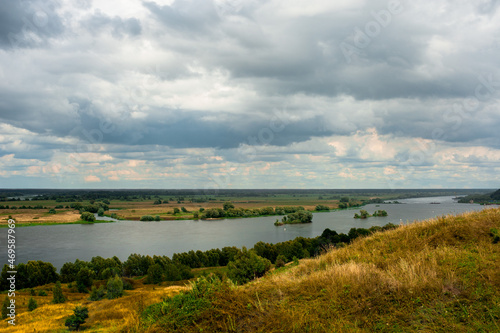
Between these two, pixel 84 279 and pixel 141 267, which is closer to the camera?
pixel 84 279

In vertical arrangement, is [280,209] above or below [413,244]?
below

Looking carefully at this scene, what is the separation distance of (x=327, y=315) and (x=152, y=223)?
373 feet

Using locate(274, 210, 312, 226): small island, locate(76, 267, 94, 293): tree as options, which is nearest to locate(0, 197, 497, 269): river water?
locate(274, 210, 312, 226): small island

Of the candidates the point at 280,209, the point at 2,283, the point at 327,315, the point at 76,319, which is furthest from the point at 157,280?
the point at 280,209

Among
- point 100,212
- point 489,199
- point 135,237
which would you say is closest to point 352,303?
point 135,237

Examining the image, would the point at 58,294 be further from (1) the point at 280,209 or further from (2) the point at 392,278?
(1) the point at 280,209

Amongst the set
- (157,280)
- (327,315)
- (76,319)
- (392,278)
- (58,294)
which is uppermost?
(392,278)

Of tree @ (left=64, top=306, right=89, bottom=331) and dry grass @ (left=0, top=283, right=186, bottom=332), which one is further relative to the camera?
tree @ (left=64, top=306, right=89, bottom=331)

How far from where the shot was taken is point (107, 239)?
82688mm

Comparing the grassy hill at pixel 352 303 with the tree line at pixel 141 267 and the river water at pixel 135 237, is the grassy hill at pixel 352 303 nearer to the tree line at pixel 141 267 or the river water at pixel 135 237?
the tree line at pixel 141 267

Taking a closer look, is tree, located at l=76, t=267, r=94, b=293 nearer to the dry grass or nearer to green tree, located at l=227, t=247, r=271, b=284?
the dry grass

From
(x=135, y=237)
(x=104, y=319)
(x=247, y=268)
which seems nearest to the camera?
(x=104, y=319)

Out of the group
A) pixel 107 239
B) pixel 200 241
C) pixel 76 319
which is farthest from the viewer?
pixel 107 239

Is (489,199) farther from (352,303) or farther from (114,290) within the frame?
(352,303)
